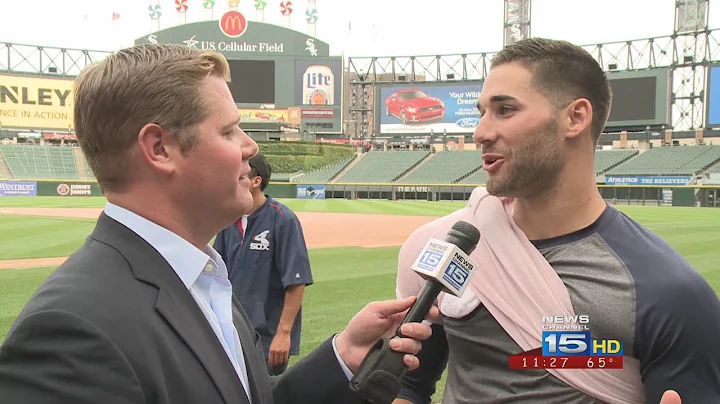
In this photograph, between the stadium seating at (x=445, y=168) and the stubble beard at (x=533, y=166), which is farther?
the stadium seating at (x=445, y=168)

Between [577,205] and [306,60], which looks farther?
[306,60]

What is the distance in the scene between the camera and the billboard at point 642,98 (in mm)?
52125

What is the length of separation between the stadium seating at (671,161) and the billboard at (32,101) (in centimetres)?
5451

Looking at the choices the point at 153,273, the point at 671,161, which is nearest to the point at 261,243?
the point at 153,273

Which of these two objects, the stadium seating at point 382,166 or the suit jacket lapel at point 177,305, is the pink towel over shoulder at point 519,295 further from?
the stadium seating at point 382,166

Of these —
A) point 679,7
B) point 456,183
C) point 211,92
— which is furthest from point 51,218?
point 679,7

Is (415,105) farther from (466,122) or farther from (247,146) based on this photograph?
(247,146)

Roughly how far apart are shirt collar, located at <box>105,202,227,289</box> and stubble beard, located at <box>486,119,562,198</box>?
1094 millimetres

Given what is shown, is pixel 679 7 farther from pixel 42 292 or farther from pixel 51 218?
pixel 42 292

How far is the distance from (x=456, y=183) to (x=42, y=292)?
157 ft

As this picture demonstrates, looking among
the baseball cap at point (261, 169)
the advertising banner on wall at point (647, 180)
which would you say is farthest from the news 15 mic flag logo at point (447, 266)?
the advertising banner on wall at point (647, 180)

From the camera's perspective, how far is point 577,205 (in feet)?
6.86

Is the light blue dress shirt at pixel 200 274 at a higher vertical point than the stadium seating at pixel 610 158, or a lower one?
lower


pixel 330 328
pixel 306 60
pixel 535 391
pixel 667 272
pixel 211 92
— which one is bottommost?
pixel 330 328
